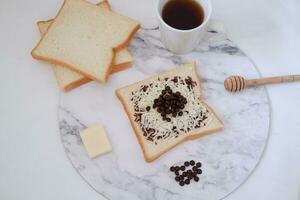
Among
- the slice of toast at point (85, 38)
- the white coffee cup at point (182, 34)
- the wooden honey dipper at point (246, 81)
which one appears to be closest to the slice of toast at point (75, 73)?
the slice of toast at point (85, 38)

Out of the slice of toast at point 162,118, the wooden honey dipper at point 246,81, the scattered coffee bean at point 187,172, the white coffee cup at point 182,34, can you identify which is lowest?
the scattered coffee bean at point 187,172

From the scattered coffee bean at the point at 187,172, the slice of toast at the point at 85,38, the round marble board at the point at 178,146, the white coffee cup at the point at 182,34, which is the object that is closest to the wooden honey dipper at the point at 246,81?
the round marble board at the point at 178,146

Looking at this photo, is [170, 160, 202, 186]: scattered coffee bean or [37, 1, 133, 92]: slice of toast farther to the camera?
[37, 1, 133, 92]: slice of toast

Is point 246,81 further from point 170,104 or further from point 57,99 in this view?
point 57,99

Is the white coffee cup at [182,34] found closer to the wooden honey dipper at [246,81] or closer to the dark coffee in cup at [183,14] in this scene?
the dark coffee in cup at [183,14]

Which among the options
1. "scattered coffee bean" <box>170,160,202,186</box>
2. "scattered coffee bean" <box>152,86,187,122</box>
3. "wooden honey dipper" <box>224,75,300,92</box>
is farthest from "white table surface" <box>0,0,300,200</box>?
"scattered coffee bean" <box>152,86,187,122</box>

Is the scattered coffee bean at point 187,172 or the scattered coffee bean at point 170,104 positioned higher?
the scattered coffee bean at point 170,104

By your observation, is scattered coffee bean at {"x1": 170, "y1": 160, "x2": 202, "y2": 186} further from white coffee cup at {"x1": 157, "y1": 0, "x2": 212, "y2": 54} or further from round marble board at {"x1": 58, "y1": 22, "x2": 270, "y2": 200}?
white coffee cup at {"x1": 157, "y1": 0, "x2": 212, "y2": 54}

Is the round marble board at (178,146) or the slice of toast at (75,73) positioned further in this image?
the slice of toast at (75,73)
